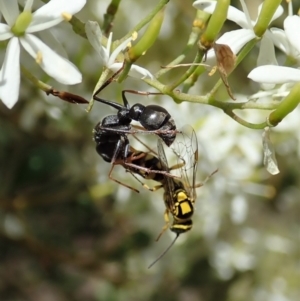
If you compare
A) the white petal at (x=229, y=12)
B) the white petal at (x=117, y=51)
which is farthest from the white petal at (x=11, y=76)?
the white petal at (x=229, y=12)

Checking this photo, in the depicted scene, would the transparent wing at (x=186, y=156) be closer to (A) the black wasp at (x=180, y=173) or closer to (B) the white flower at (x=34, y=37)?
(A) the black wasp at (x=180, y=173)

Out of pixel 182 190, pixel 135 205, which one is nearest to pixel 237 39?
pixel 182 190

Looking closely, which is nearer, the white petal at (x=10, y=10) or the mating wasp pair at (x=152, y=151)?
the white petal at (x=10, y=10)

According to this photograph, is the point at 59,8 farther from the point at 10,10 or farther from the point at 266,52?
the point at 266,52

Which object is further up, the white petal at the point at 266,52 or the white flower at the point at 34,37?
the white flower at the point at 34,37

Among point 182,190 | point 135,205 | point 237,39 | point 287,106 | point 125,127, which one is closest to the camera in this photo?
point 287,106

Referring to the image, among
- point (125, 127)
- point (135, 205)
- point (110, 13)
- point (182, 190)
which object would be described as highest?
point (110, 13)
